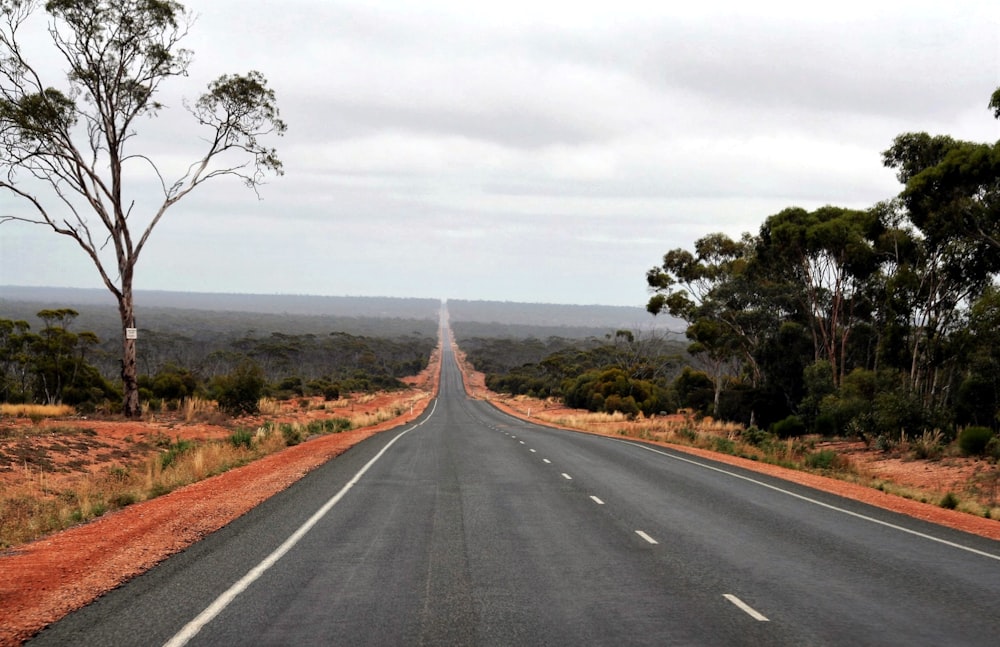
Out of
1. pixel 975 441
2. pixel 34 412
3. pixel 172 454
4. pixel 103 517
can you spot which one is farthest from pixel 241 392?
pixel 975 441

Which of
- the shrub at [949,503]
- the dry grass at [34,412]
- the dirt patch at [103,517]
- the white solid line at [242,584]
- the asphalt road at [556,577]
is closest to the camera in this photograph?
the white solid line at [242,584]

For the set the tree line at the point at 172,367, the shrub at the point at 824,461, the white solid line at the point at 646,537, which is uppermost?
the white solid line at the point at 646,537

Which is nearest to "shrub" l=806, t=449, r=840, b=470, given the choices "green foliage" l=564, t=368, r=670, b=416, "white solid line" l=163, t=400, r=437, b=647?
"white solid line" l=163, t=400, r=437, b=647

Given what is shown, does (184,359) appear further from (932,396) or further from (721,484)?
(721,484)

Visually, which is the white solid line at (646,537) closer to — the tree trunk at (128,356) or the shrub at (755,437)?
the tree trunk at (128,356)

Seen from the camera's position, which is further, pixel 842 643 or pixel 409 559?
pixel 409 559

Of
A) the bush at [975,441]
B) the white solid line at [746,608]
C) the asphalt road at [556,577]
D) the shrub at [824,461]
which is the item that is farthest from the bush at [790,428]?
the white solid line at [746,608]

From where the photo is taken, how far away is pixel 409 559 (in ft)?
28.9

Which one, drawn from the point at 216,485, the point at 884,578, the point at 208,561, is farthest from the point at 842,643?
the point at 216,485

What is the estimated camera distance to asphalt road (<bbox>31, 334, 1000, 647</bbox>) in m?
6.16

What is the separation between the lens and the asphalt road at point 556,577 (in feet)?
20.2

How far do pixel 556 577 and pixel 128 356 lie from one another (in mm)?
26996

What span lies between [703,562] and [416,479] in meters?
9.01

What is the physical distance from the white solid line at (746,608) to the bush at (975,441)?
21.4 m
